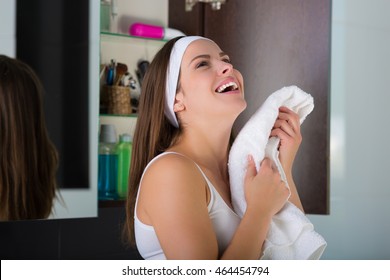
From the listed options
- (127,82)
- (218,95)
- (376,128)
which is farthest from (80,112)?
(376,128)

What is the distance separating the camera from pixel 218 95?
43.5 inches

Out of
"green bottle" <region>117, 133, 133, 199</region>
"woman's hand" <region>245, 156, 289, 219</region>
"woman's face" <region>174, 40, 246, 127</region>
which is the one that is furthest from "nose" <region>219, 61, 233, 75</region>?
"green bottle" <region>117, 133, 133, 199</region>

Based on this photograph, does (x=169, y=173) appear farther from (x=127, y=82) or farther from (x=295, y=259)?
(x=127, y=82)

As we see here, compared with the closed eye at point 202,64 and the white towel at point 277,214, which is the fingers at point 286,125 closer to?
the white towel at point 277,214

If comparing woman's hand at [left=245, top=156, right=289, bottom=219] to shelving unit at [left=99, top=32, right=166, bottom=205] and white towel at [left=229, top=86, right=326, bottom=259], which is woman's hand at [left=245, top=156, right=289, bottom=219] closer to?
white towel at [left=229, top=86, right=326, bottom=259]

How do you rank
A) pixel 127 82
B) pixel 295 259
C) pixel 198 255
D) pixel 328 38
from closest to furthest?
pixel 198 255 → pixel 295 259 → pixel 328 38 → pixel 127 82

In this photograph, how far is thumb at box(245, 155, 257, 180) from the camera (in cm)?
102

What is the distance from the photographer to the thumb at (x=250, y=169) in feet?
3.34

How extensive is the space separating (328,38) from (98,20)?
670mm

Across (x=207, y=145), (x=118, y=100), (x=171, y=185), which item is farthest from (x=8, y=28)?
(x=171, y=185)

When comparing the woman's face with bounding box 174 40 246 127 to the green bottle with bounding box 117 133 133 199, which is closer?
the woman's face with bounding box 174 40 246 127

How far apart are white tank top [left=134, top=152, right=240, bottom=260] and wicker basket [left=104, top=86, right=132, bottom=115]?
29.5 inches

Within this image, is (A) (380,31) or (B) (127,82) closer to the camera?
(A) (380,31)

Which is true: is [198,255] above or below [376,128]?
below
